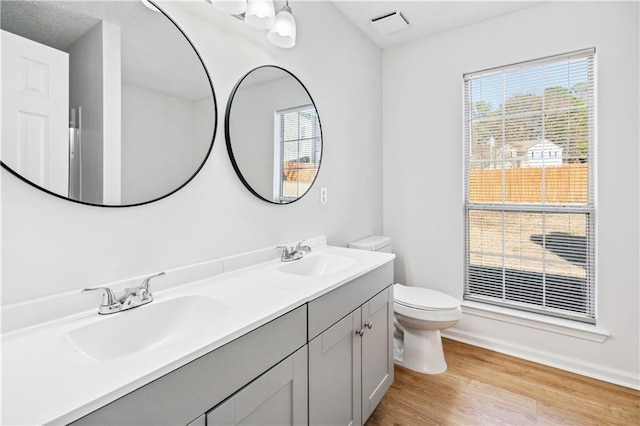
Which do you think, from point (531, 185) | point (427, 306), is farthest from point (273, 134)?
point (531, 185)

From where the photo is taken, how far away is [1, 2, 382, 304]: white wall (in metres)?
0.88

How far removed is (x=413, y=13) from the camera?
7.49 ft

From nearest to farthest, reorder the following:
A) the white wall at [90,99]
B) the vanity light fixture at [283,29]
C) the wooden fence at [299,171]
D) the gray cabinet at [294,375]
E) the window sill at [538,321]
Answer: the gray cabinet at [294,375], the white wall at [90,99], the vanity light fixture at [283,29], the wooden fence at [299,171], the window sill at [538,321]

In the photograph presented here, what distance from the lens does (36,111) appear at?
2.83 ft

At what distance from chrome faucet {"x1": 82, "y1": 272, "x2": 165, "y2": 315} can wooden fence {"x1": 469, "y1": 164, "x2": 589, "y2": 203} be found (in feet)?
7.85

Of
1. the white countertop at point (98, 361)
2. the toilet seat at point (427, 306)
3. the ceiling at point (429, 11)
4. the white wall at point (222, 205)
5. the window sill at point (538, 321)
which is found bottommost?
the window sill at point (538, 321)

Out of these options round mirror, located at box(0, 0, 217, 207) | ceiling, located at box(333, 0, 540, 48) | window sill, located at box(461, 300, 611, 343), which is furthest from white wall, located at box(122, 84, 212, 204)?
window sill, located at box(461, 300, 611, 343)

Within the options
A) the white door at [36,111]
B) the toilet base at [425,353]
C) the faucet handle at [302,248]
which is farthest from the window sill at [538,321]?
the white door at [36,111]

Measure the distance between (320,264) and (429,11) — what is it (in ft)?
6.67

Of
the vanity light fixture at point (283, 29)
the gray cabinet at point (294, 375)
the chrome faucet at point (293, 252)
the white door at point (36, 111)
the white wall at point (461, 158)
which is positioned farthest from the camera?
the white wall at point (461, 158)

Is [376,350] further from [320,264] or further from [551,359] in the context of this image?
[551,359]

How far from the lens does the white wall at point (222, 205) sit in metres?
0.88

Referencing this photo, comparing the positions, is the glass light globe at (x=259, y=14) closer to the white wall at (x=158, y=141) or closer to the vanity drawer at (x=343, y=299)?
the white wall at (x=158, y=141)

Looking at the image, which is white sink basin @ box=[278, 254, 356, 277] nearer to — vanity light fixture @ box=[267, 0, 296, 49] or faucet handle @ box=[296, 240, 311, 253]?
faucet handle @ box=[296, 240, 311, 253]
